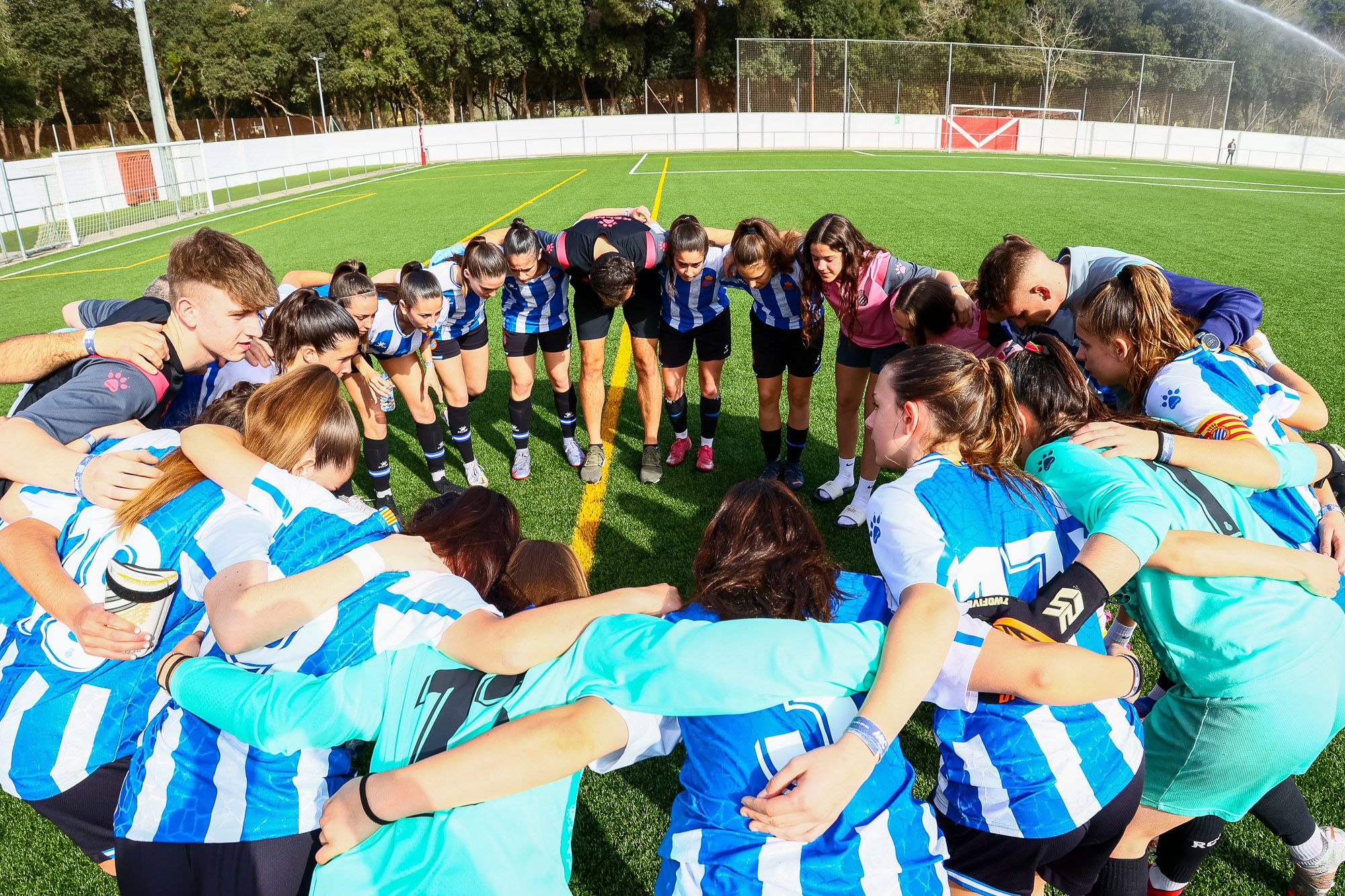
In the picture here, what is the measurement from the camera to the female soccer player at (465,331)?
16.6 ft

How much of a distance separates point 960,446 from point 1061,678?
639mm

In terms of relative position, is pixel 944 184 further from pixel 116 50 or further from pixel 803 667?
pixel 116 50

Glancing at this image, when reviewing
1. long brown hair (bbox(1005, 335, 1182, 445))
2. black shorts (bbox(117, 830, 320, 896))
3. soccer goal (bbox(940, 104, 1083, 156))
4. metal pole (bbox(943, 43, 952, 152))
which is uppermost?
metal pole (bbox(943, 43, 952, 152))

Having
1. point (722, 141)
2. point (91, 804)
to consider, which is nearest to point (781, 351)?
point (91, 804)

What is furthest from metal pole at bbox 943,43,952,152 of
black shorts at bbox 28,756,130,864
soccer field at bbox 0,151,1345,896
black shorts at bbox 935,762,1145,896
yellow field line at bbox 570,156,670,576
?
black shorts at bbox 28,756,130,864

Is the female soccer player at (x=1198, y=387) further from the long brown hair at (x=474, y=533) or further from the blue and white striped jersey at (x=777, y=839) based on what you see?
the long brown hair at (x=474, y=533)

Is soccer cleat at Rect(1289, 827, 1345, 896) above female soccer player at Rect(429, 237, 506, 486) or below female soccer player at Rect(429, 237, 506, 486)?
below

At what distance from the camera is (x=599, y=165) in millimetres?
31938

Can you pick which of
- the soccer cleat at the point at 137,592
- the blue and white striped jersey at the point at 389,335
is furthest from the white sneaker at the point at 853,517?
the soccer cleat at the point at 137,592

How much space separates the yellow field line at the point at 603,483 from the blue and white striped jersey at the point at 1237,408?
2.49 meters

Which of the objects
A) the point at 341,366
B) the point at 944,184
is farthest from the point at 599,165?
the point at 341,366

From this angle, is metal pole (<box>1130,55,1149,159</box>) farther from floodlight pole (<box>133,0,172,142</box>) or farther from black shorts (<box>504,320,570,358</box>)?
black shorts (<box>504,320,570,358</box>)

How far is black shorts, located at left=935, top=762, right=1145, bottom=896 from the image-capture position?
197 cm

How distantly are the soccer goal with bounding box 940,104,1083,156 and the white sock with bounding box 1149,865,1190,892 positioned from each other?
132ft
